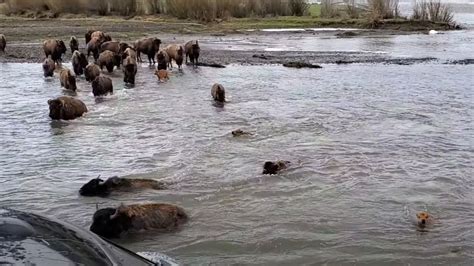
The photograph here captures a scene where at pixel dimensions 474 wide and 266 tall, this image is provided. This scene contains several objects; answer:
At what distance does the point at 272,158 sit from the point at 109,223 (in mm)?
3905

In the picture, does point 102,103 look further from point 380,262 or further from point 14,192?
point 380,262

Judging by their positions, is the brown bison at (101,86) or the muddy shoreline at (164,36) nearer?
the brown bison at (101,86)

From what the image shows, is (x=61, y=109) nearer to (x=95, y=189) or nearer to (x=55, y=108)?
(x=55, y=108)

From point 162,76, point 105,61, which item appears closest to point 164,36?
point 105,61

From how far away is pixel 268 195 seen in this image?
7797 mm

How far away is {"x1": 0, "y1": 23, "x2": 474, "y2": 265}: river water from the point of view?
6293mm

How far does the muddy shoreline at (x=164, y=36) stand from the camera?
24.2 m

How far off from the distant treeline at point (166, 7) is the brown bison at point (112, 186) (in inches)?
1482

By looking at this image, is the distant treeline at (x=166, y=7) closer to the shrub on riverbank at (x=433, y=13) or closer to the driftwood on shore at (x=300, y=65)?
the shrub on riverbank at (x=433, y=13)

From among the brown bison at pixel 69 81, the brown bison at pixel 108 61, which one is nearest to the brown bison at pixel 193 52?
the brown bison at pixel 108 61

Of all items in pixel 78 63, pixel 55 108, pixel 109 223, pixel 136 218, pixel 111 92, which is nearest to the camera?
pixel 109 223

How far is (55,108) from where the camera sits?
1282cm

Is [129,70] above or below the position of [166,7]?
below

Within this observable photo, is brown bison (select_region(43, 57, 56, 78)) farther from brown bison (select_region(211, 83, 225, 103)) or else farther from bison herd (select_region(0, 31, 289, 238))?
brown bison (select_region(211, 83, 225, 103))
